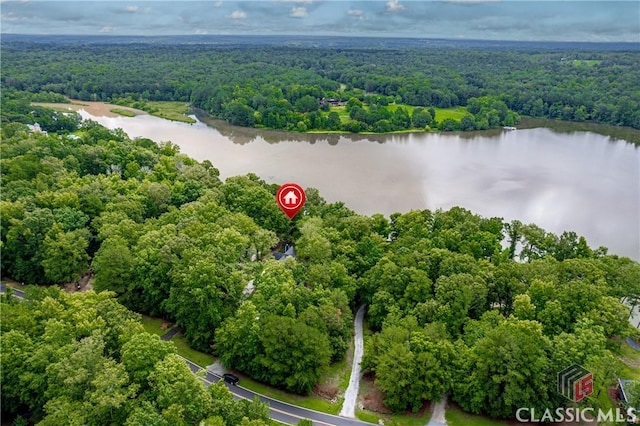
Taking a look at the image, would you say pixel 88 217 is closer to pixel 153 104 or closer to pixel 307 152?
pixel 307 152

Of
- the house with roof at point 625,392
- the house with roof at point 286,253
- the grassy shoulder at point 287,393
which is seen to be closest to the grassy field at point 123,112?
the house with roof at point 286,253

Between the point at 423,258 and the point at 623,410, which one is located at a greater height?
the point at 423,258

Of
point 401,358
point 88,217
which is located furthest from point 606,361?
point 88,217

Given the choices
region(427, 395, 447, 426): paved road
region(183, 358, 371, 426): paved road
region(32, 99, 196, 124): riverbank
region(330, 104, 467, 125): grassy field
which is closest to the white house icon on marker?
region(183, 358, 371, 426): paved road

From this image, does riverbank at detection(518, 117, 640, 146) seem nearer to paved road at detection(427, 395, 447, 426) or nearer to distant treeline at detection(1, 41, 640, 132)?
distant treeline at detection(1, 41, 640, 132)

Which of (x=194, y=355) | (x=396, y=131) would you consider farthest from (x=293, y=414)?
(x=396, y=131)
